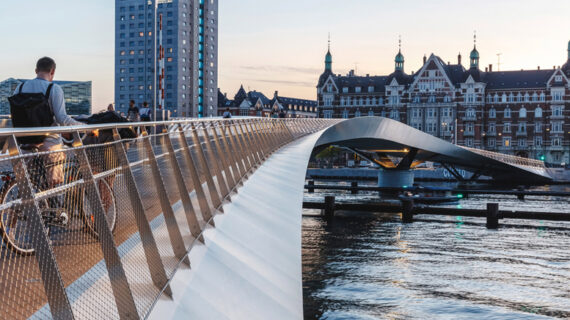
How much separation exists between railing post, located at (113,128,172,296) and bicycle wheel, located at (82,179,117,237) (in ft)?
0.53

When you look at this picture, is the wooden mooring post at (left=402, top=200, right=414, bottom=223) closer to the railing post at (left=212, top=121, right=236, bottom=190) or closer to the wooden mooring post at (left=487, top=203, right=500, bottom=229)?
the wooden mooring post at (left=487, top=203, right=500, bottom=229)

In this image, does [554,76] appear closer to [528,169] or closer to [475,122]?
[475,122]

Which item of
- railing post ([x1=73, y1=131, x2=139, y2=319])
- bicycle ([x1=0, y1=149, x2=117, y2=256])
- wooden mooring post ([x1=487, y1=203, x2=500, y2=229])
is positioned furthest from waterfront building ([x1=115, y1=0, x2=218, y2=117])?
bicycle ([x1=0, y1=149, x2=117, y2=256])

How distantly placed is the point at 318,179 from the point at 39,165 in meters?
81.3

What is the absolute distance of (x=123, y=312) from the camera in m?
3.38

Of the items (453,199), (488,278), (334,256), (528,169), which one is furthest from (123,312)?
(528,169)

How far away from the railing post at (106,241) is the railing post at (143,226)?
0.68 m

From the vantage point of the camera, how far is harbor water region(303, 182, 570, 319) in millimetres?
18625

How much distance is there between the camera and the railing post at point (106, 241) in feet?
10.5

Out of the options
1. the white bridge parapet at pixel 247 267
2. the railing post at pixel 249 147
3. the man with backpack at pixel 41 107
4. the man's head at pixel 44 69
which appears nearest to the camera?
the man with backpack at pixel 41 107

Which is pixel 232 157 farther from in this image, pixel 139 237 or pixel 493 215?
pixel 493 215

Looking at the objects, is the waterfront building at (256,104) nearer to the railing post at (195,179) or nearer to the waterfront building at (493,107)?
the waterfront building at (493,107)

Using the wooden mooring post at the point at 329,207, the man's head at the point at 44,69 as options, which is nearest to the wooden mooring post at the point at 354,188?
the wooden mooring post at the point at 329,207

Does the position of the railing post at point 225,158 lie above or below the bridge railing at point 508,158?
above
